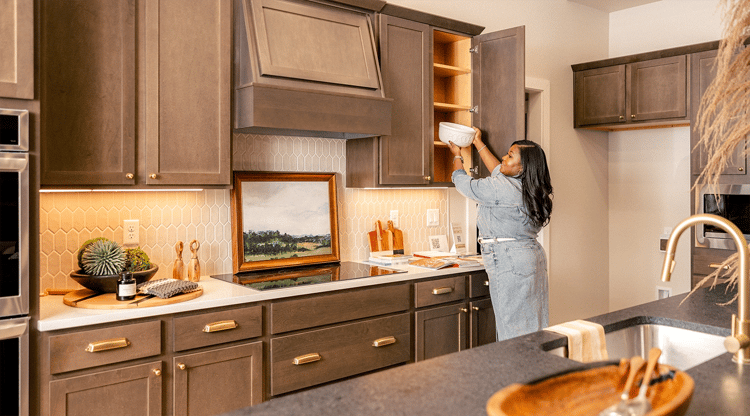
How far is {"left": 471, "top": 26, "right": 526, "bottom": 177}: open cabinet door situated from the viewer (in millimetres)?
3582

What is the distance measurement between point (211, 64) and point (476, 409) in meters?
2.16

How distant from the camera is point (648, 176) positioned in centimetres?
518

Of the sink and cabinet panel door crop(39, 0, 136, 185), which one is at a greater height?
cabinet panel door crop(39, 0, 136, 185)

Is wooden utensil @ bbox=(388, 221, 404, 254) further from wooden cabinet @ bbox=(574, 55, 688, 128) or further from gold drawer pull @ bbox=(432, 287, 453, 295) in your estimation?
wooden cabinet @ bbox=(574, 55, 688, 128)

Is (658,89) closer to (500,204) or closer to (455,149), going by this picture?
(455,149)

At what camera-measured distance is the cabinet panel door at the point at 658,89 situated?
4.49 metres

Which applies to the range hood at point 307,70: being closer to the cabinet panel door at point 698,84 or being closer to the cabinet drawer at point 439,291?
the cabinet drawer at point 439,291

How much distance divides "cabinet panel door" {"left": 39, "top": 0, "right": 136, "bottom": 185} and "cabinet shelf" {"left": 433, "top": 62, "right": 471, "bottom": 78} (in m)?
1.89

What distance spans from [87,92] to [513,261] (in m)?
2.28

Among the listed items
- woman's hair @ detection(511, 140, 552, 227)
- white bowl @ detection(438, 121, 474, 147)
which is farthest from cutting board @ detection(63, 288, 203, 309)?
white bowl @ detection(438, 121, 474, 147)

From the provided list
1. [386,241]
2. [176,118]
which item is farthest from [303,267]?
[176,118]

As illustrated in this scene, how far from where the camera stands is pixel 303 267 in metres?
3.39

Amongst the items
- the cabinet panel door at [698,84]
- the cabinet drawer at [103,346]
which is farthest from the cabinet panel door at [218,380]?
the cabinet panel door at [698,84]

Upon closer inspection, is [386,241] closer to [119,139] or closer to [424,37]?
[424,37]
